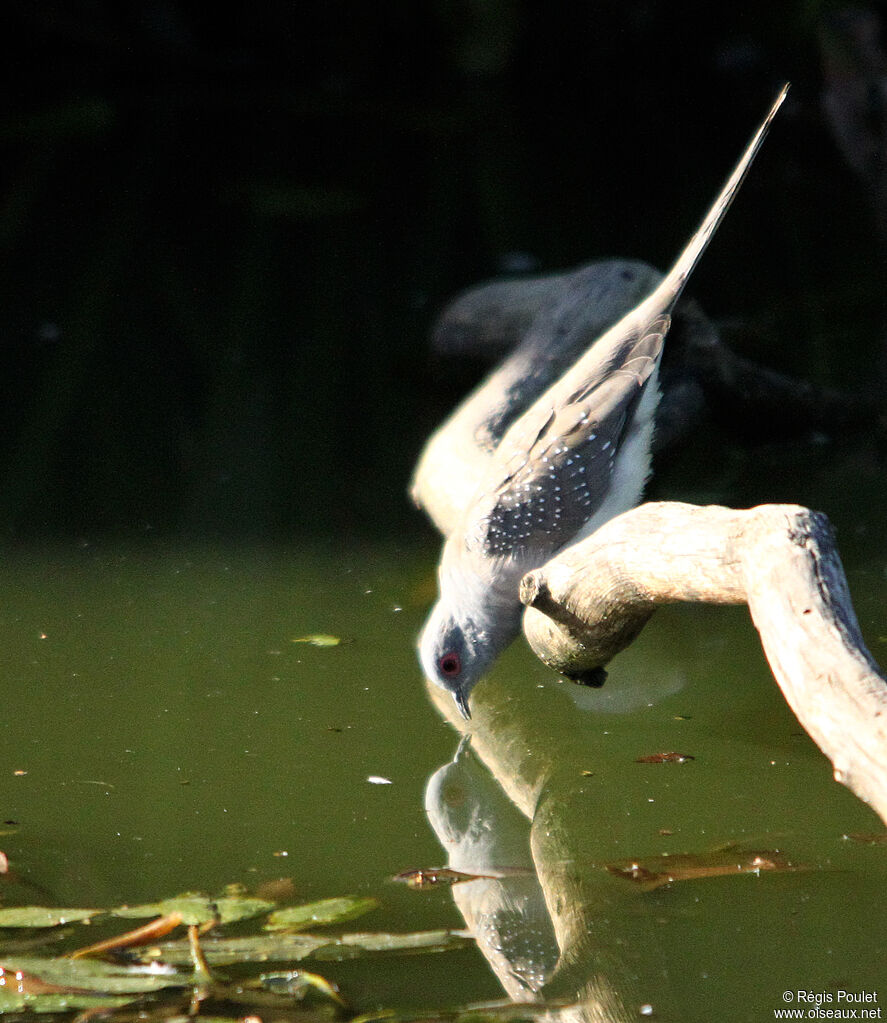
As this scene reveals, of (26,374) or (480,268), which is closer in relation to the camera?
(26,374)

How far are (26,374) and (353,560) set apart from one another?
6.70ft

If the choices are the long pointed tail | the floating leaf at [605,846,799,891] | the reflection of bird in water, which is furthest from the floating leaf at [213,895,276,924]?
the long pointed tail

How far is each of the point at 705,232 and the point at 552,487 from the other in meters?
0.68

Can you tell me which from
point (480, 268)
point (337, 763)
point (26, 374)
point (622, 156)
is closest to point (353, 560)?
point (337, 763)

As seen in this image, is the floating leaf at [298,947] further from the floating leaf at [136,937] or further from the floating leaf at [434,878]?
the floating leaf at [434,878]

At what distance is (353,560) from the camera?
3264 millimetres

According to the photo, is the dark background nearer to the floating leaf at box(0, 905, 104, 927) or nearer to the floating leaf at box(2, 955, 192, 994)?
the floating leaf at box(0, 905, 104, 927)

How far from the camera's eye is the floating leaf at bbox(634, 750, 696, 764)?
229 cm

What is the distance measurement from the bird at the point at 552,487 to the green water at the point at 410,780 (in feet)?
0.49

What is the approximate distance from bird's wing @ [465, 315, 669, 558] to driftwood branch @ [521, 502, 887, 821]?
0.23 metres

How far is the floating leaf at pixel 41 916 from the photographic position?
180 cm

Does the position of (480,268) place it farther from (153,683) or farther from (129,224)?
(153,683)

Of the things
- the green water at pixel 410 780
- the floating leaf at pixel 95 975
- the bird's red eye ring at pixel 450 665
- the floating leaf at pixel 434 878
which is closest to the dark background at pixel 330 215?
the green water at pixel 410 780

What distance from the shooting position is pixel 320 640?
2824 millimetres
